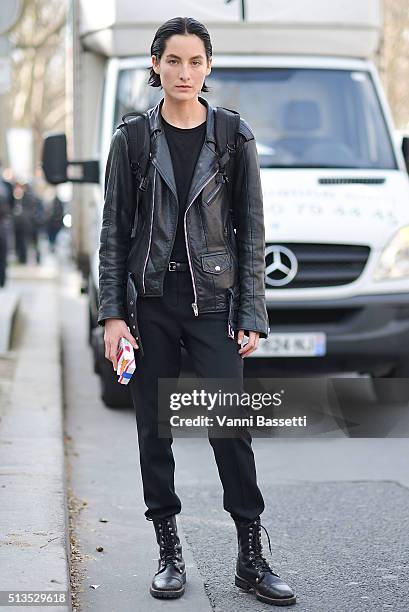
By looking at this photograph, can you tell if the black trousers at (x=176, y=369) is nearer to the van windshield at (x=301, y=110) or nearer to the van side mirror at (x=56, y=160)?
the van windshield at (x=301, y=110)

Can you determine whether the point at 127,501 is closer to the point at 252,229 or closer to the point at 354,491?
the point at 354,491

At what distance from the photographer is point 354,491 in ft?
20.3

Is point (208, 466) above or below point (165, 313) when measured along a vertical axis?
below

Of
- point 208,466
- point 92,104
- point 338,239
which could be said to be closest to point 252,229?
point 208,466

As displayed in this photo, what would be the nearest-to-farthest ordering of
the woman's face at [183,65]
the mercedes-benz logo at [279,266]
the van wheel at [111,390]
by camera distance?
1. the woman's face at [183,65]
2. the mercedes-benz logo at [279,266]
3. the van wheel at [111,390]

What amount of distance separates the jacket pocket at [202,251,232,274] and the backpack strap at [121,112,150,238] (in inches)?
11.3

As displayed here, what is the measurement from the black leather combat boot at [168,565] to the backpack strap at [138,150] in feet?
3.45

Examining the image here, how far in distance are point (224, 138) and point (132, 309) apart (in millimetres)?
650

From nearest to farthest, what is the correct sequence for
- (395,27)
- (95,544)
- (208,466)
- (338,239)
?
1. (95,544)
2. (208,466)
3. (338,239)
4. (395,27)

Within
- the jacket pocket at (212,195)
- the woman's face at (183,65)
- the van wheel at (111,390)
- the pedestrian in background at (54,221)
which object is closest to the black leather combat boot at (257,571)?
the jacket pocket at (212,195)

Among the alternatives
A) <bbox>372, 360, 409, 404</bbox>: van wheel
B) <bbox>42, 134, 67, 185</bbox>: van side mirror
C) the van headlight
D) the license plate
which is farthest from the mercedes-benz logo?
<bbox>42, 134, 67, 185</bbox>: van side mirror

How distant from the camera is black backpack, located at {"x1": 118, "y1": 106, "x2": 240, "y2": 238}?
169 inches

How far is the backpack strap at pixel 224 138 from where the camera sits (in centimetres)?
429

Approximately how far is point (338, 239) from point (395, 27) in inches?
1265
